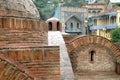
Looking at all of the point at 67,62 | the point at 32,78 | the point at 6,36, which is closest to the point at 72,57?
the point at 67,62

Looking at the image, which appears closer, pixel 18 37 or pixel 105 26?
pixel 18 37

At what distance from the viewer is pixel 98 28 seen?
111 feet

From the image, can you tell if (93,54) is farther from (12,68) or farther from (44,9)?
(44,9)

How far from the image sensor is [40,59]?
350 centimetres

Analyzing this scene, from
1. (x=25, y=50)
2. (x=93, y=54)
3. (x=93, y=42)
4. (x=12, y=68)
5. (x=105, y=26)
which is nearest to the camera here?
(x=12, y=68)

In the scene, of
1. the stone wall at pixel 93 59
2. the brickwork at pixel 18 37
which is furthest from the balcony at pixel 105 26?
the brickwork at pixel 18 37

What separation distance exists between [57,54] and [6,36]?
0.99 m

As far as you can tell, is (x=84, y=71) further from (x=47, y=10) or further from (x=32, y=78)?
(x=47, y=10)

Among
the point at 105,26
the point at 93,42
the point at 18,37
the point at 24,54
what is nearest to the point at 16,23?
the point at 18,37

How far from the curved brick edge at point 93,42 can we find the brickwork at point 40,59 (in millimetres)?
5444

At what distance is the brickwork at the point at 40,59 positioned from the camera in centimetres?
337

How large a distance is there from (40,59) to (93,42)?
599cm

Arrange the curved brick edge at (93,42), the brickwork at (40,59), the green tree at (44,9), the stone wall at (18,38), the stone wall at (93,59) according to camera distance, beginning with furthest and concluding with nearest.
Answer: the green tree at (44,9), the stone wall at (93,59), the curved brick edge at (93,42), the stone wall at (18,38), the brickwork at (40,59)

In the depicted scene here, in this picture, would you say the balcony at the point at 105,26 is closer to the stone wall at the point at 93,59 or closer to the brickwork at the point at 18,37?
the stone wall at the point at 93,59
